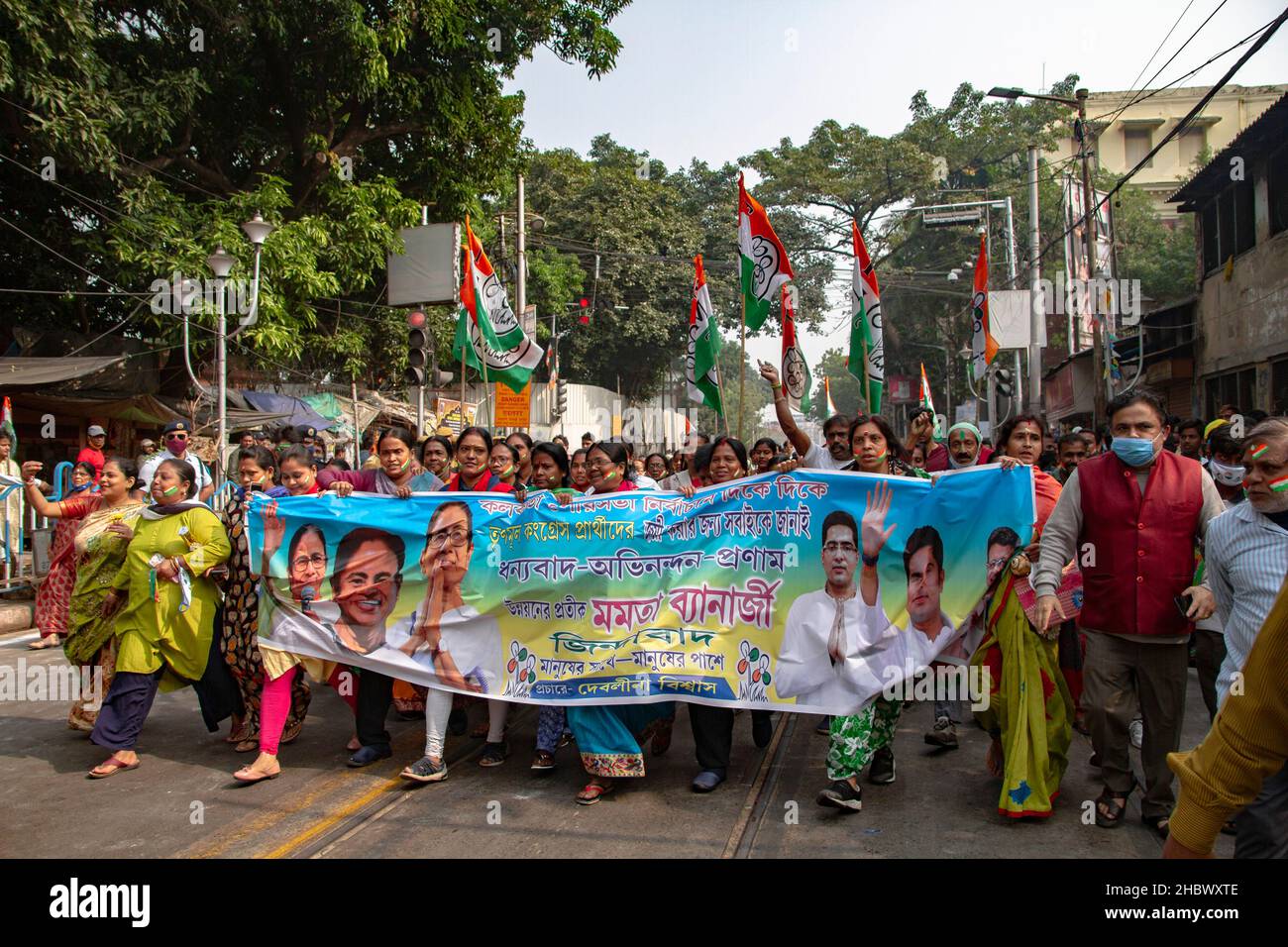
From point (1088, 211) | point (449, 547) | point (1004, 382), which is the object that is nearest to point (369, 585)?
point (449, 547)

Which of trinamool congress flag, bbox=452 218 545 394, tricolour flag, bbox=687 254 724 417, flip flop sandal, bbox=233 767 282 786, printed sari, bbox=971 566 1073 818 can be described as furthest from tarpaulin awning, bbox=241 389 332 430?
printed sari, bbox=971 566 1073 818

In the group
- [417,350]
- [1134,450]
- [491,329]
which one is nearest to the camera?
[1134,450]

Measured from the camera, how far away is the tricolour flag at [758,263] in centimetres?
872

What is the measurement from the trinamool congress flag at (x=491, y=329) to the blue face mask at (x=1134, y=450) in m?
5.99

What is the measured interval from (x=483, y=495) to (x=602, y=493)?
2.26 ft

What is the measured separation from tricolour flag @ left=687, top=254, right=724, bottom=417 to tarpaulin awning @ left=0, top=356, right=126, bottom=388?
30.1ft

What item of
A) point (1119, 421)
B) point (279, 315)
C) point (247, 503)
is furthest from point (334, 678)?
point (279, 315)

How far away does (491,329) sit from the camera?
30.9ft

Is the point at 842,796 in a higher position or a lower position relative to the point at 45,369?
lower

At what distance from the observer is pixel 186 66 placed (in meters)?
15.3

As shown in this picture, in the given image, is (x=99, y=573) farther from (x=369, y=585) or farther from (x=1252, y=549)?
(x=1252, y=549)

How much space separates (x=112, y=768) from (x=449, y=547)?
2.18m

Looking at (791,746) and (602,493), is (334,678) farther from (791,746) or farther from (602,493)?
(791,746)

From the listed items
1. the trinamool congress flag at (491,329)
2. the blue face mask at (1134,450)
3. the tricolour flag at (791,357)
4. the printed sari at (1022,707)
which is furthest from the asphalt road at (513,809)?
the trinamool congress flag at (491,329)
